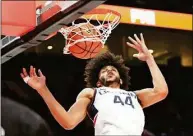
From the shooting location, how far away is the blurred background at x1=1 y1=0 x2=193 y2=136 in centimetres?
494

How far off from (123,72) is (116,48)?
111 inches

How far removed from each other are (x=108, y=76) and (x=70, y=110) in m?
0.35

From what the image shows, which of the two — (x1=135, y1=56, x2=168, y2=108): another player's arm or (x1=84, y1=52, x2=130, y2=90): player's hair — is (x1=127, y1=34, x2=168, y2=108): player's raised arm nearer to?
(x1=135, y1=56, x2=168, y2=108): another player's arm

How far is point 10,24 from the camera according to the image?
2869 mm

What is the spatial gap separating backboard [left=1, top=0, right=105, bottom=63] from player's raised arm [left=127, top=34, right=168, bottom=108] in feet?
1.13

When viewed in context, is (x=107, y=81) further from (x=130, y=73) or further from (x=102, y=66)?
(x=130, y=73)

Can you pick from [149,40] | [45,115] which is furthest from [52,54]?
[149,40]

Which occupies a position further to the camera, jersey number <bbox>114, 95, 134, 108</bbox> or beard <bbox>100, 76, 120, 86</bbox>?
beard <bbox>100, 76, 120, 86</bbox>

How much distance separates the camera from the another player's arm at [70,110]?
233cm

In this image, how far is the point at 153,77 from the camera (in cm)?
266

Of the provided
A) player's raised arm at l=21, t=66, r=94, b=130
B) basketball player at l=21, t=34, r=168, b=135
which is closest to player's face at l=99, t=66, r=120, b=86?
basketball player at l=21, t=34, r=168, b=135

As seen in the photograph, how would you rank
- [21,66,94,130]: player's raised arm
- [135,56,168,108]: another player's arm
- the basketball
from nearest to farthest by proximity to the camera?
[21,66,94,130]: player's raised arm, [135,56,168,108]: another player's arm, the basketball

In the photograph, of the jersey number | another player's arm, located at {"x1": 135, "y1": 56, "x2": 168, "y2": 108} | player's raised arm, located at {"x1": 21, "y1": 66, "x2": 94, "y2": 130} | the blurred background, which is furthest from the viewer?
the blurred background

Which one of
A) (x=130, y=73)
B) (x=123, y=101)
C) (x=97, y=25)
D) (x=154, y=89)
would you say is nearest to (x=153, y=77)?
(x=154, y=89)
